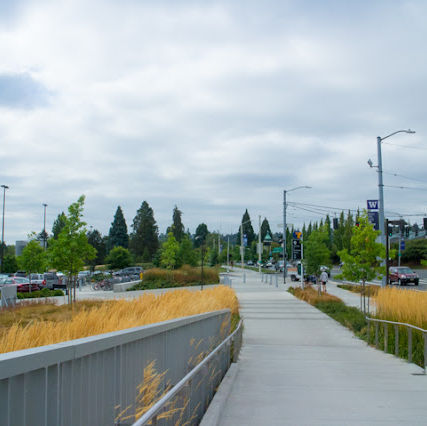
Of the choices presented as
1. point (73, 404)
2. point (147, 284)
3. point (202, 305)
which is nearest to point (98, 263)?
point (147, 284)

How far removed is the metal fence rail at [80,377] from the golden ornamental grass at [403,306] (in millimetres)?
8484

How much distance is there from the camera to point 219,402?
6.75 metres

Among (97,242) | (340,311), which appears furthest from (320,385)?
(97,242)

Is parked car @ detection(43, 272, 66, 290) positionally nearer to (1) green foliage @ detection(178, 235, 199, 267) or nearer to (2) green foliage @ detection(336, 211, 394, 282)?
(1) green foliage @ detection(178, 235, 199, 267)

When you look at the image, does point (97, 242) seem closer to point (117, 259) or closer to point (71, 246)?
point (117, 259)

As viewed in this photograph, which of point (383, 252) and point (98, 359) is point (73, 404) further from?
point (383, 252)

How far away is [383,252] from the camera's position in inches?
896

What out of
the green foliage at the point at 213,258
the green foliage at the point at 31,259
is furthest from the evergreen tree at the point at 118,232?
the green foliage at the point at 31,259

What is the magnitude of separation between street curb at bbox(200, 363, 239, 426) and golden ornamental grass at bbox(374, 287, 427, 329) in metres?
5.31

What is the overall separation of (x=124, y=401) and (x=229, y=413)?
9.56ft

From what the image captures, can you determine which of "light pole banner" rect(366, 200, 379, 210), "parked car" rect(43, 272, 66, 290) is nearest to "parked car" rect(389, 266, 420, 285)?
"light pole banner" rect(366, 200, 379, 210)

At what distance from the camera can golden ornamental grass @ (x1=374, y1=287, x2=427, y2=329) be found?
12300mm

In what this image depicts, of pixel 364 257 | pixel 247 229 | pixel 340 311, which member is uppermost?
pixel 247 229

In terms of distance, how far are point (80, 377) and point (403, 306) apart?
37.6 feet
